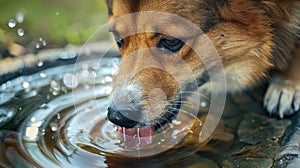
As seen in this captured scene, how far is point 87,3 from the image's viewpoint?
538 cm

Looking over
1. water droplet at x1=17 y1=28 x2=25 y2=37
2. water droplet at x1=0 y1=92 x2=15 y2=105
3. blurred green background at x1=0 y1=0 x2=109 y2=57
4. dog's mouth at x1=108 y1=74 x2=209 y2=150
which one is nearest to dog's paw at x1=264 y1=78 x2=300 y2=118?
dog's mouth at x1=108 y1=74 x2=209 y2=150

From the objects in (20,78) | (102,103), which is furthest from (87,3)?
(102,103)

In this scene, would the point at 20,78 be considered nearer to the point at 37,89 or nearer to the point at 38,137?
the point at 37,89

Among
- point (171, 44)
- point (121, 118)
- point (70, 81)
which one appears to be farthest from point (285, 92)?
point (70, 81)

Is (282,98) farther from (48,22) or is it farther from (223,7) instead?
(48,22)

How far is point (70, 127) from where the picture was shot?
2.82 meters

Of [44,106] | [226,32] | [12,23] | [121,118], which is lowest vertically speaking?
[121,118]

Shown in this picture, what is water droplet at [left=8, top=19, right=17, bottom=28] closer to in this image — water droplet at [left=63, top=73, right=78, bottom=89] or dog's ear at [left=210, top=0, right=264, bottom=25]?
water droplet at [left=63, top=73, right=78, bottom=89]

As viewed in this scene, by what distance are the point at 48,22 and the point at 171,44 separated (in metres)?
2.34

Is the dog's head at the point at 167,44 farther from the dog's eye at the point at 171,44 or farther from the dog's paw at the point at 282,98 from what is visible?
the dog's paw at the point at 282,98

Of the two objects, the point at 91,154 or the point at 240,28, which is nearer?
the point at 91,154

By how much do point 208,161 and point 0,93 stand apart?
1404 millimetres

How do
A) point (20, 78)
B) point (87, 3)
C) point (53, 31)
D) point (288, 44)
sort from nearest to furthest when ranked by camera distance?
point (288, 44)
point (20, 78)
point (53, 31)
point (87, 3)

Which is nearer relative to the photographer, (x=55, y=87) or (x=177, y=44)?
(x=177, y=44)
